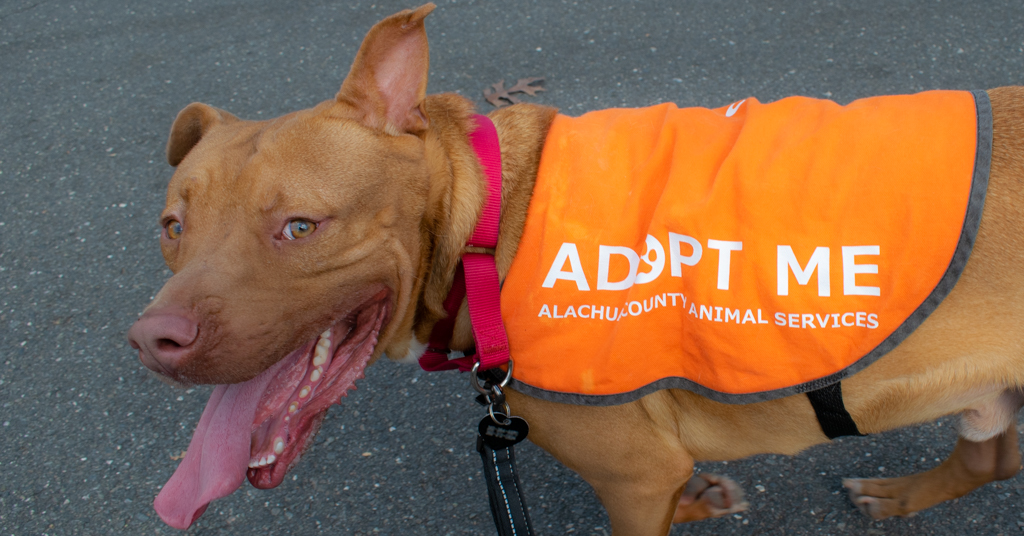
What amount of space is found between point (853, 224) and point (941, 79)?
3.43 metres

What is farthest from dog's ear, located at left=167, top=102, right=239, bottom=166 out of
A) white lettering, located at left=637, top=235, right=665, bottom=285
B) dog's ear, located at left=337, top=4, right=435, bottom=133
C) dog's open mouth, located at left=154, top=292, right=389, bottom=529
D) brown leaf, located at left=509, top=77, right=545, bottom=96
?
brown leaf, located at left=509, top=77, right=545, bottom=96

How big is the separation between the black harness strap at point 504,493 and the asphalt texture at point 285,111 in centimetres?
53

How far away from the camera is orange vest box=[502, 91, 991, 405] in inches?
70.4

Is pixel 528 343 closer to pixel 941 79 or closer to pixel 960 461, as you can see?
pixel 960 461

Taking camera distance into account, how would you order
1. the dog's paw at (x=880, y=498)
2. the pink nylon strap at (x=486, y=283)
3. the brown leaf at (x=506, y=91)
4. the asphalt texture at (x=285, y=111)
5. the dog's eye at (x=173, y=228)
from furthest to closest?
the brown leaf at (x=506, y=91), the asphalt texture at (x=285, y=111), the dog's paw at (x=880, y=498), the dog's eye at (x=173, y=228), the pink nylon strap at (x=486, y=283)

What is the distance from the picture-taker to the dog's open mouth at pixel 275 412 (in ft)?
6.75

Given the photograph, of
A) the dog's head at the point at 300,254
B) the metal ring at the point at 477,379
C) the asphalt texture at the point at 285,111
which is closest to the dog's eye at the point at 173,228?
the dog's head at the point at 300,254

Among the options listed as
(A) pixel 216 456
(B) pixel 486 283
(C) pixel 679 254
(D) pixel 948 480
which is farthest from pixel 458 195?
(D) pixel 948 480

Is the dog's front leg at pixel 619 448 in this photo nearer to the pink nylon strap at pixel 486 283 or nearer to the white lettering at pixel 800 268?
the pink nylon strap at pixel 486 283

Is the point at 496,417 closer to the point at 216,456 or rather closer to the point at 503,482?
the point at 503,482

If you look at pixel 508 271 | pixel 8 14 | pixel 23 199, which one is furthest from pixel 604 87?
pixel 8 14

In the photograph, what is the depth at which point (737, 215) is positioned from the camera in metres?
1.89

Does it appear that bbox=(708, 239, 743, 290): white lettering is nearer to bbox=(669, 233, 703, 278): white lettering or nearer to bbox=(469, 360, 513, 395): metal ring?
bbox=(669, 233, 703, 278): white lettering

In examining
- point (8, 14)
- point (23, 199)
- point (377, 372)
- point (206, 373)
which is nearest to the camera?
point (206, 373)
